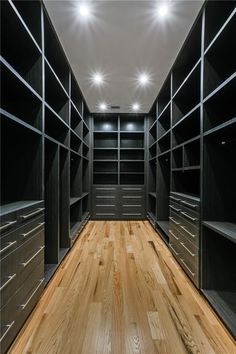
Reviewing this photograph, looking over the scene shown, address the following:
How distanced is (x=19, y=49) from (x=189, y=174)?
2.66m

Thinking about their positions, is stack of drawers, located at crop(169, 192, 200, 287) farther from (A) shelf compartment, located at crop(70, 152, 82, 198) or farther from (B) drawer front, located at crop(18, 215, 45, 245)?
(A) shelf compartment, located at crop(70, 152, 82, 198)

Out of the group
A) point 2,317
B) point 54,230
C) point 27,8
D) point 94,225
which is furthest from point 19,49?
point 94,225

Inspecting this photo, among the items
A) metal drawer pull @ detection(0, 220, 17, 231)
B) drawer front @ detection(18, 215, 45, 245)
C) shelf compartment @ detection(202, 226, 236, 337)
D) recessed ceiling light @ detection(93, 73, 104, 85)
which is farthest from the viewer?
recessed ceiling light @ detection(93, 73, 104, 85)

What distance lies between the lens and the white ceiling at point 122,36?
207 centimetres

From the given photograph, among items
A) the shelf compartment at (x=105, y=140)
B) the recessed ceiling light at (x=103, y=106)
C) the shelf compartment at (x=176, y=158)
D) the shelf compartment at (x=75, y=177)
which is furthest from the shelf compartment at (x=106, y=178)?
the shelf compartment at (x=176, y=158)

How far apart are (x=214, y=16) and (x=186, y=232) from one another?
2.16 metres

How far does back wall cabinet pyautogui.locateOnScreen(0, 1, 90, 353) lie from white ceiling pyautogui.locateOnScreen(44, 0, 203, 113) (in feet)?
0.71

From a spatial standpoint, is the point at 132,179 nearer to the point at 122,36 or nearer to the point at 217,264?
the point at 122,36

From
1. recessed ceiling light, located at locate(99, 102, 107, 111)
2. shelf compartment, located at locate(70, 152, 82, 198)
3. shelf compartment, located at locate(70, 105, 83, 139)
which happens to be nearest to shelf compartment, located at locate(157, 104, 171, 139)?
recessed ceiling light, located at locate(99, 102, 107, 111)

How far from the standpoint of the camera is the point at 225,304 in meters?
1.76

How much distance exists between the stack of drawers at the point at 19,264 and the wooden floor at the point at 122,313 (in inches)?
5.8

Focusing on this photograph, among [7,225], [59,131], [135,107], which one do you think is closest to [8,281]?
[7,225]

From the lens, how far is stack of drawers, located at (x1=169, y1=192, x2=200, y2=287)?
6.96 ft

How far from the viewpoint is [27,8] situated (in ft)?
6.47
